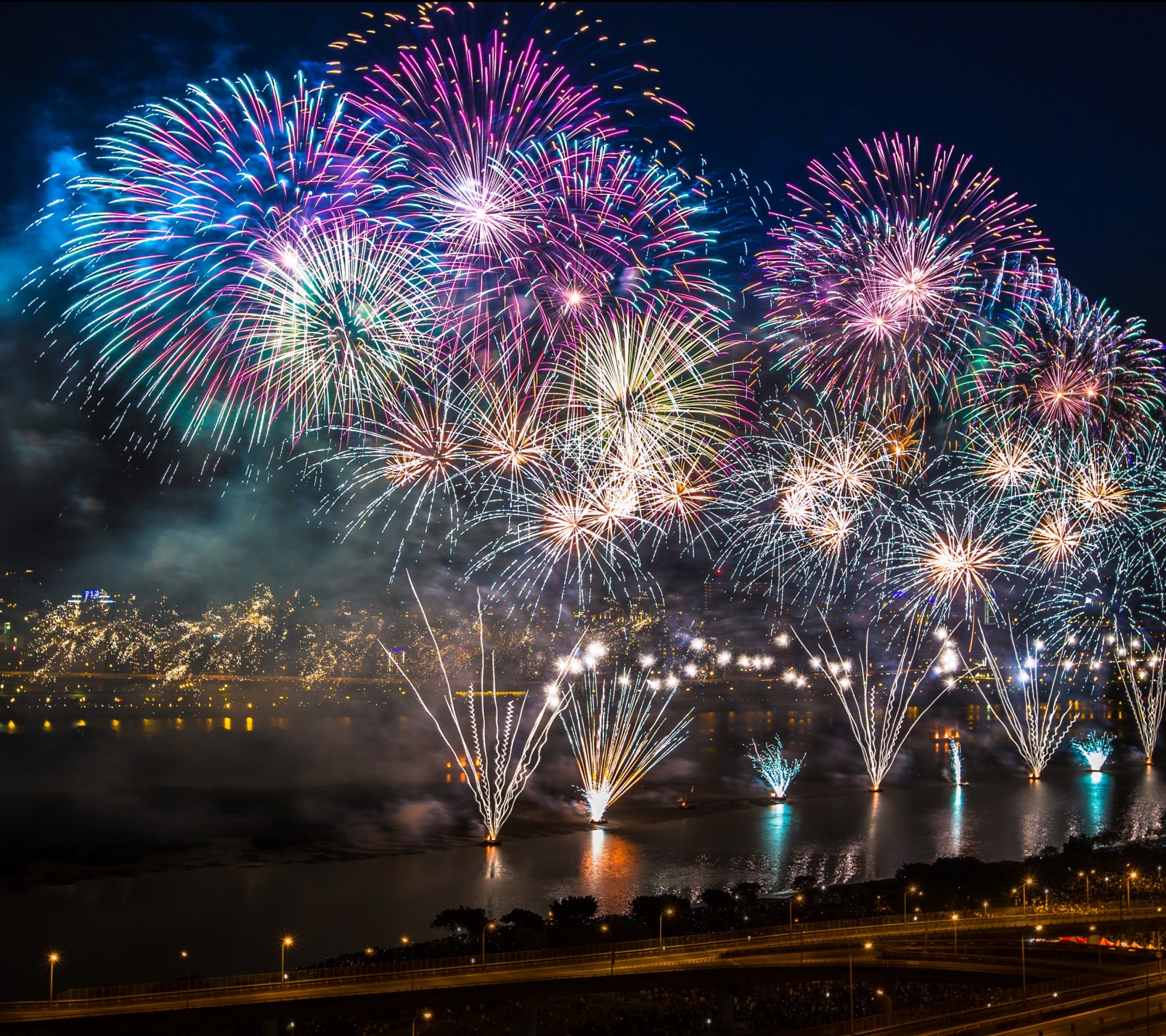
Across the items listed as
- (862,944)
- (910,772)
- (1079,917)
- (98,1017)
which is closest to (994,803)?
(910,772)

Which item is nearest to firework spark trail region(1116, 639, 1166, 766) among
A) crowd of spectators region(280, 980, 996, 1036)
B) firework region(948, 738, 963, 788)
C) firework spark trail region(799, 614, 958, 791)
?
firework region(948, 738, 963, 788)

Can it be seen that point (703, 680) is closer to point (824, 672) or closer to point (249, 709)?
point (824, 672)

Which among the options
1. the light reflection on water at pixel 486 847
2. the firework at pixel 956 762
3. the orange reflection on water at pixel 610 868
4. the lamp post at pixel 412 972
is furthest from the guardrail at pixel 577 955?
the firework at pixel 956 762

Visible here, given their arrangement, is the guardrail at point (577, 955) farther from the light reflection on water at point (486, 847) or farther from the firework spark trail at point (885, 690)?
the firework spark trail at point (885, 690)

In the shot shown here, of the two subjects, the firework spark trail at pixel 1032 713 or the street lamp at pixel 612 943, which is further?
the firework spark trail at pixel 1032 713

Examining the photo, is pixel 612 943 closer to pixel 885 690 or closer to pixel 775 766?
pixel 775 766

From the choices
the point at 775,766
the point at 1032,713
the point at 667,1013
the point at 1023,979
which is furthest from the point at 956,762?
the point at 667,1013

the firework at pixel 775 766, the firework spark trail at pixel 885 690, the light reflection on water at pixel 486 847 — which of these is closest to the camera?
the light reflection on water at pixel 486 847
